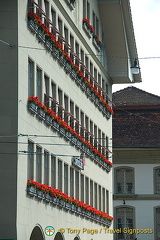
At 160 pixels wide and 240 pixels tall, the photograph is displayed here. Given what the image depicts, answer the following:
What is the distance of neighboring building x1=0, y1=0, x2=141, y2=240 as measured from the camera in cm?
3547

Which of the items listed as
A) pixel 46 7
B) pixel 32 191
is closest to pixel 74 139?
pixel 46 7

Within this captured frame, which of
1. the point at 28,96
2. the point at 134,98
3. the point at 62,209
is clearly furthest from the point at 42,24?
the point at 134,98

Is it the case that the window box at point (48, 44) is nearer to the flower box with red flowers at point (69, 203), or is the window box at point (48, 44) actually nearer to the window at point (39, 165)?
the window at point (39, 165)

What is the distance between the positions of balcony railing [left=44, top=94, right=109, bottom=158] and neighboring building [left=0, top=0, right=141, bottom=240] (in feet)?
0.16

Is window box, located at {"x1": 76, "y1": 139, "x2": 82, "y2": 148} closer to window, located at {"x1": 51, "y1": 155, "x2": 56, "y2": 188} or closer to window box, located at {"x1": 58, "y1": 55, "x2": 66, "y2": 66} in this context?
window box, located at {"x1": 58, "y1": 55, "x2": 66, "y2": 66}

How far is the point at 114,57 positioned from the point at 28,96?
2102 centimetres

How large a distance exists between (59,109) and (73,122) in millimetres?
3758

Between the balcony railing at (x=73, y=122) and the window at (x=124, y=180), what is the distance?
16.5m

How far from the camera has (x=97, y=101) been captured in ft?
178

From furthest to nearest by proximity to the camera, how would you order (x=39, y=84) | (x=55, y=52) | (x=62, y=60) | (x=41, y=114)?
(x=62, y=60) → (x=55, y=52) → (x=39, y=84) → (x=41, y=114)

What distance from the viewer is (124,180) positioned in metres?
74.3

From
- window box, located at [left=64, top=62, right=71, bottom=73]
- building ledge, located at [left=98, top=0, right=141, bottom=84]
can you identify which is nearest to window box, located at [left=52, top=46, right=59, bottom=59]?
window box, located at [left=64, top=62, right=71, bottom=73]

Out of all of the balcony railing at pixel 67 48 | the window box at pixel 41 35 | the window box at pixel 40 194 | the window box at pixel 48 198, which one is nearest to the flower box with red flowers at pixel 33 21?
the balcony railing at pixel 67 48

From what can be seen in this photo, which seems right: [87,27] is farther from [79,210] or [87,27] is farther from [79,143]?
[79,210]
